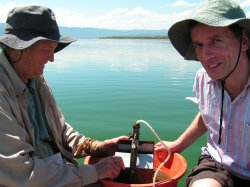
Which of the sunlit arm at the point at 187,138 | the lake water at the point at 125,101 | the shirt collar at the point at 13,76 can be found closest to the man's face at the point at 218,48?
the sunlit arm at the point at 187,138

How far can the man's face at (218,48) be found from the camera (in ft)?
6.90

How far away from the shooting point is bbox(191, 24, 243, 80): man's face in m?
2.10

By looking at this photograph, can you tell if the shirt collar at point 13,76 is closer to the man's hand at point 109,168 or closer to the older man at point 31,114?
the older man at point 31,114

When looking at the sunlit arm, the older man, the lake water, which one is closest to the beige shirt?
the older man

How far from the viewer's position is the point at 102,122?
598 cm

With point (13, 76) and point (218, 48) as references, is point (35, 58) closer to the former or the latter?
point (13, 76)

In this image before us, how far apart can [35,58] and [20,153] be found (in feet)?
2.10

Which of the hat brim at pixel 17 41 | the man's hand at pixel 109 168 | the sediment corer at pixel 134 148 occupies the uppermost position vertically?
the hat brim at pixel 17 41

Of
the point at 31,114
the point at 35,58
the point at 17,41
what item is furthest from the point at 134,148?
the point at 17,41

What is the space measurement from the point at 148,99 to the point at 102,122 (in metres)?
2.24

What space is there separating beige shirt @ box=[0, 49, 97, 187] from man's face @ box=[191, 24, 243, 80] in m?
1.04

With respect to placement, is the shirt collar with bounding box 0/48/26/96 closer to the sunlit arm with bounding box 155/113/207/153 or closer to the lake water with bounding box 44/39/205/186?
the sunlit arm with bounding box 155/113/207/153

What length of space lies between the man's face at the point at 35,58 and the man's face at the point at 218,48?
3.27 feet

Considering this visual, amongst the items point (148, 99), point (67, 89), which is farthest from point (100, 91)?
point (148, 99)
